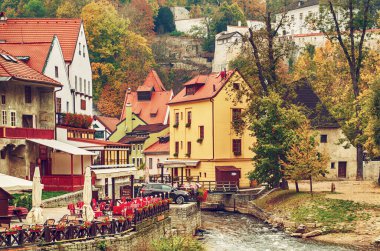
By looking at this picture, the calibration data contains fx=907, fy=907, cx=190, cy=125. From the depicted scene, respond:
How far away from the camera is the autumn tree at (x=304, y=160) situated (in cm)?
6075

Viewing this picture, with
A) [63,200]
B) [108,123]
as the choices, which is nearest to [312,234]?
[63,200]

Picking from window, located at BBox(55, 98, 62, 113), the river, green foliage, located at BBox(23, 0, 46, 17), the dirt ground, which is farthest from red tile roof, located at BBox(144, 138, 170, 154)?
green foliage, located at BBox(23, 0, 46, 17)

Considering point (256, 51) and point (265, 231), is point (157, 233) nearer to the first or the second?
point (265, 231)

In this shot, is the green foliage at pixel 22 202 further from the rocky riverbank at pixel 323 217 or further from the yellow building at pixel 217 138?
the yellow building at pixel 217 138

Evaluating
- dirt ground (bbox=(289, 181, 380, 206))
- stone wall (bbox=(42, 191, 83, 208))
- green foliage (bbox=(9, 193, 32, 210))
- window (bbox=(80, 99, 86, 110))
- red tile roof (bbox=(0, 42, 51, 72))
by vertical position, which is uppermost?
red tile roof (bbox=(0, 42, 51, 72))

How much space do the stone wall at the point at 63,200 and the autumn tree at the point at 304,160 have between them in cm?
1557

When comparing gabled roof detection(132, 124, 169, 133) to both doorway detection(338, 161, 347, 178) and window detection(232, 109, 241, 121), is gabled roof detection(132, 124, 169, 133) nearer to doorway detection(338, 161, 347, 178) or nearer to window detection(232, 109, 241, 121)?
window detection(232, 109, 241, 121)

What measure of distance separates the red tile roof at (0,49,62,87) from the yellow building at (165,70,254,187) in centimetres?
2607

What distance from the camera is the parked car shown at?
59.6m

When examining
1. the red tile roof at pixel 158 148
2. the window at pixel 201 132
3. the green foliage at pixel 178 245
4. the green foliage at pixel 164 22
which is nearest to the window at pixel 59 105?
the window at pixel 201 132

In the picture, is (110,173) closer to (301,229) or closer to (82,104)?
(301,229)

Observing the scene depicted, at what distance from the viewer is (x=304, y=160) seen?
6094 cm

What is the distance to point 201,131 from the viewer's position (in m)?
82.9

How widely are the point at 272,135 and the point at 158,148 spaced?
32520mm
